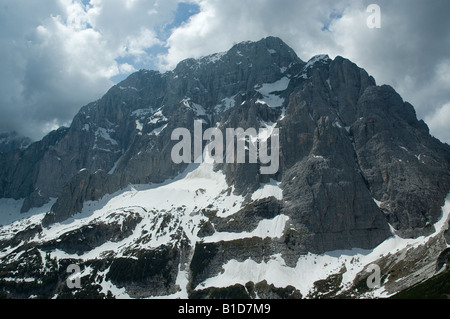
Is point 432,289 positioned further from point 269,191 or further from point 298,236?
point 269,191

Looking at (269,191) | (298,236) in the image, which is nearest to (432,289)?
(298,236)

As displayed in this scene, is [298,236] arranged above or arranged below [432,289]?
above

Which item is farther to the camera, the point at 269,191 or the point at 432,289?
the point at 269,191

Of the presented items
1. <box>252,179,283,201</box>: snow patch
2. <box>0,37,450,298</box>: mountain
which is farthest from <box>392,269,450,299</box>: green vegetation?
<box>252,179,283,201</box>: snow patch

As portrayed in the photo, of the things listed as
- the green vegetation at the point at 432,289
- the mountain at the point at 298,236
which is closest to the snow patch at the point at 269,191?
the mountain at the point at 298,236

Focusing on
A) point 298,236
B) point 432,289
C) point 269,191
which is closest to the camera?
point 432,289

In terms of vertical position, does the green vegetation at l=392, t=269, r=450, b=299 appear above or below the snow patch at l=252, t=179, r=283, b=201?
below

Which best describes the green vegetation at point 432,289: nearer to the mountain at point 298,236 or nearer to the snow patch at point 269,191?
the mountain at point 298,236

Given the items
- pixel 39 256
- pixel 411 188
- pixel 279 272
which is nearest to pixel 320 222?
pixel 279 272

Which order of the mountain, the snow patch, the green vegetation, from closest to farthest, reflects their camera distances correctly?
the green vegetation
the mountain
the snow patch

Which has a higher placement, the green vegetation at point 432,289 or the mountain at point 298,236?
the mountain at point 298,236

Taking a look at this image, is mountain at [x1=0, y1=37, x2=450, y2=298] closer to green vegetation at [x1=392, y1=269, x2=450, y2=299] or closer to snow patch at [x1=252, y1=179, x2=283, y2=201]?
snow patch at [x1=252, y1=179, x2=283, y2=201]

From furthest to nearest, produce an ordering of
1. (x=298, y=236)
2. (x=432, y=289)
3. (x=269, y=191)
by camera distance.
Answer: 1. (x=269, y=191)
2. (x=298, y=236)
3. (x=432, y=289)

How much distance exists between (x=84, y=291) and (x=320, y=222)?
104m
